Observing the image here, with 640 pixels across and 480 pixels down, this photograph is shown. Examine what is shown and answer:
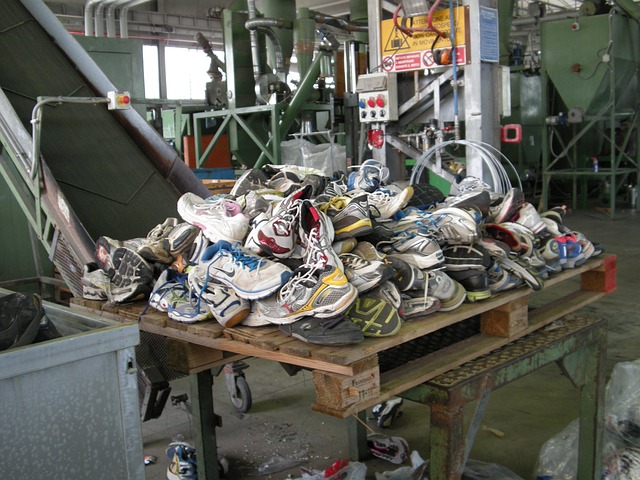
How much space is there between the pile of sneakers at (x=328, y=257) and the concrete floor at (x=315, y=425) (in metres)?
0.92

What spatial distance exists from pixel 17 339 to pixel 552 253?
1957mm

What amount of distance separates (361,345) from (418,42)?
12.4 feet

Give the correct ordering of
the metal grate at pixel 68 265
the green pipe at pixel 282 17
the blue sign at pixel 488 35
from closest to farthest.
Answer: the metal grate at pixel 68 265 < the blue sign at pixel 488 35 < the green pipe at pixel 282 17

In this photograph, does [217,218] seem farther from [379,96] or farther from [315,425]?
[379,96]

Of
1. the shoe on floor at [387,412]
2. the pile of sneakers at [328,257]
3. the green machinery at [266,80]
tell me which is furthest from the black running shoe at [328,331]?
the green machinery at [266,80]

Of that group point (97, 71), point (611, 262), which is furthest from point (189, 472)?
point (97, 71)

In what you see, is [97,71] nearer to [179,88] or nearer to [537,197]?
[537,197]

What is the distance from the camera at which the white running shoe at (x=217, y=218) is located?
225cm

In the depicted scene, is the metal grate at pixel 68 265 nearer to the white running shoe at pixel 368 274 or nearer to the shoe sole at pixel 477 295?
the white running shoe at pixel 368 274

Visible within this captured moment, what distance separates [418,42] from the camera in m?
5.11

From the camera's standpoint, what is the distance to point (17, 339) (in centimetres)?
140

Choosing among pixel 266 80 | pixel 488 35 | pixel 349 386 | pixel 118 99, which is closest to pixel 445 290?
pixel 349 386

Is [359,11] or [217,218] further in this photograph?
[359,11]

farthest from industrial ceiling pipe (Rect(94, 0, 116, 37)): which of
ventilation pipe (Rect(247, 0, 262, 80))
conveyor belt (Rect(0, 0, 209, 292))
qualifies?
conveyor belt (Rect(0, 0, 209, 292))
